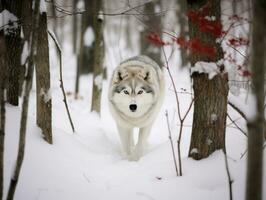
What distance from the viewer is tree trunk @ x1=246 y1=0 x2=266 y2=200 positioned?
193cm

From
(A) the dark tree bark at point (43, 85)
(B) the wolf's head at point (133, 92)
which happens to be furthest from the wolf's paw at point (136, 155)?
(A) the dark tree bark at point (43, 85)

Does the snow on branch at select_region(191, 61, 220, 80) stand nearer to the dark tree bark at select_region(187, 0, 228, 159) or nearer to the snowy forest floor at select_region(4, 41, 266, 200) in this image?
the dark tree bark at select_region(187, 0, 228, 159)

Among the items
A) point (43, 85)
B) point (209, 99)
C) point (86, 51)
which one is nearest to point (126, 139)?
point (43, 85)

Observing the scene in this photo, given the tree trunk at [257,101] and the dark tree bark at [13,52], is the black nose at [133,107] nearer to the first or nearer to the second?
the dark tree bark at [13,52]

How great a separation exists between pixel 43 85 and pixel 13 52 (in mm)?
588

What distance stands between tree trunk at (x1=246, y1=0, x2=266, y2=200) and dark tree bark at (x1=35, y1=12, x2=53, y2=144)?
2.83m

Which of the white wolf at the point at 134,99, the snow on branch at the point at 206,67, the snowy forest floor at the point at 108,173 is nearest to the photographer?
the snowy forest floor at the point at 108,173

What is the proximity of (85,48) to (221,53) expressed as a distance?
10.1 metres

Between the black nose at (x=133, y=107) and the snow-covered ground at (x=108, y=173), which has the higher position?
the black nose at (x=133, y=107)

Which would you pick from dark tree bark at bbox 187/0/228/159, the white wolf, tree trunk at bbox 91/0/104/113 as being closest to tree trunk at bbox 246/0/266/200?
dark tree bark at bbox 187/0/228/159

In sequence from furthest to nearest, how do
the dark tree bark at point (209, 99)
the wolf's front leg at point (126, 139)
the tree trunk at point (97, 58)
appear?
1. the tree trunk at point (97, 58)
2. the wolf's front leg at point (126, 139)
3. the dark tree bark at point (209, 99)

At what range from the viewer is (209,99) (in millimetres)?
3693

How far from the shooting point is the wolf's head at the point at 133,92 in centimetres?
524

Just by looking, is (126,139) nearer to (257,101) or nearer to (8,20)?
(8,20)
